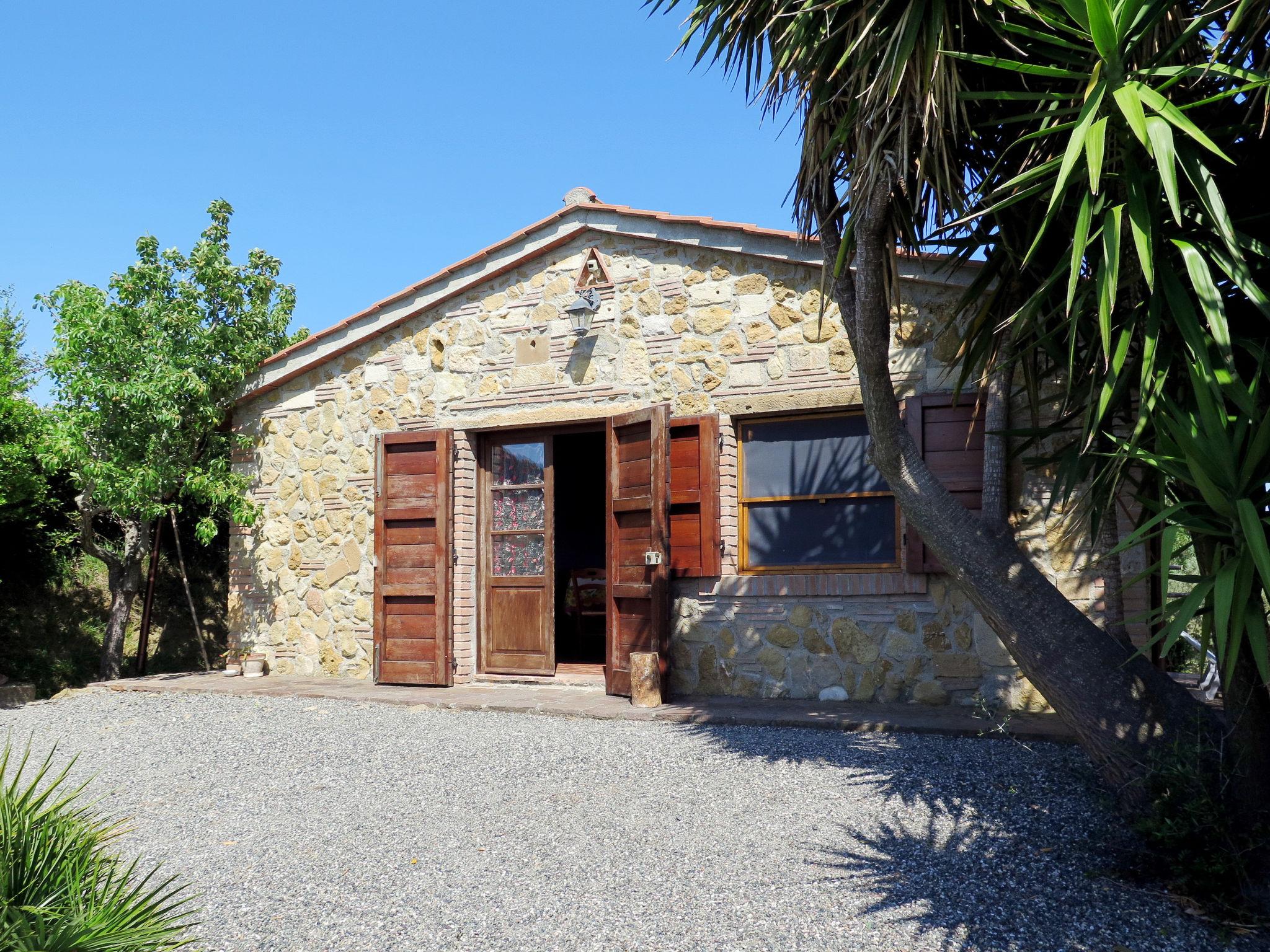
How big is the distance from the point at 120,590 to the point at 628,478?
15.9 ft

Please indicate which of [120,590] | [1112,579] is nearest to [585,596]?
[120,590]

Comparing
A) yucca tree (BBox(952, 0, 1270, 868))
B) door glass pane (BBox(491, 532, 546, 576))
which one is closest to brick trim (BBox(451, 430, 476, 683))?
door glass pane (BBox(491, 532, 546, 576))

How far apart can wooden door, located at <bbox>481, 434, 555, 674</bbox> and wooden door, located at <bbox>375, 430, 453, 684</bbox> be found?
383 mm

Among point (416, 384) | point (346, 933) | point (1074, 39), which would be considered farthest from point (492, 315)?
point (346, 933)

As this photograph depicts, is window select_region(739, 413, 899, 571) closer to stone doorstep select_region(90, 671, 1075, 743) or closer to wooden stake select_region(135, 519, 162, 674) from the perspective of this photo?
stone doorstep select_region(90, 671, 1075, 743)

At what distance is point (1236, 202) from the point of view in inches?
154

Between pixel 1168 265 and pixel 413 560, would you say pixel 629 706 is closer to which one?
pixel 413 560

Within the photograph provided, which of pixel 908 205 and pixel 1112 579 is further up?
pixel 908 205

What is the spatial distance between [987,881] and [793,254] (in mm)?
4535

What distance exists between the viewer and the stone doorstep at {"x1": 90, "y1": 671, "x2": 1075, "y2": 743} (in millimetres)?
5594

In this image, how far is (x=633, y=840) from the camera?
3857 mm

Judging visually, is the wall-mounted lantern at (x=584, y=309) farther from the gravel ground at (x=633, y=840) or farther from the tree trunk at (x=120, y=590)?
the tree trunk at (x=120, y=590)

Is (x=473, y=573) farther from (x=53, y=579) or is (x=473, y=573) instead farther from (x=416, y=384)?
(x=53, y=579)

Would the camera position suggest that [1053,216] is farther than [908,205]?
No
